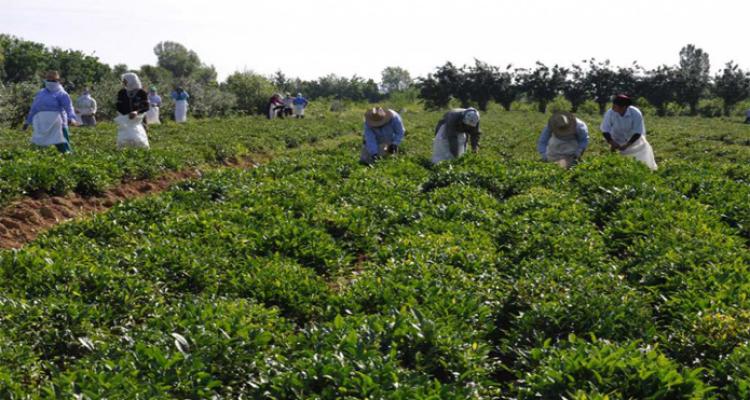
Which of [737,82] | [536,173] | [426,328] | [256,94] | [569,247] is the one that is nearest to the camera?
[426,328]

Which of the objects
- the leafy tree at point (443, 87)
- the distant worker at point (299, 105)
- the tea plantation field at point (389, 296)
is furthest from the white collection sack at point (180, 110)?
the leafy tree at point (443, 87)

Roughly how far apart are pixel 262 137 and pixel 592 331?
56.6 ft

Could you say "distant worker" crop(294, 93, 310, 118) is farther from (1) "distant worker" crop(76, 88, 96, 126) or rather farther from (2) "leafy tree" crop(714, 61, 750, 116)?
(2) "leafy tree" crop(714, 61, 750, 116)

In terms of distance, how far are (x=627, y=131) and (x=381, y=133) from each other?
4557mm

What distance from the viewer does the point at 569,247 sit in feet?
20.8

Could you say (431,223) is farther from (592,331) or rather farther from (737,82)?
(737,82)

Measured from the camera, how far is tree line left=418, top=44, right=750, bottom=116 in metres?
62.2

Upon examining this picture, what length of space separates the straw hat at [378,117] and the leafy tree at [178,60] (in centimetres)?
12279

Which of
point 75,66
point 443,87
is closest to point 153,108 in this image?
point 443,87

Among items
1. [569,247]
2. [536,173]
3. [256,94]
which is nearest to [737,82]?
[256,94]

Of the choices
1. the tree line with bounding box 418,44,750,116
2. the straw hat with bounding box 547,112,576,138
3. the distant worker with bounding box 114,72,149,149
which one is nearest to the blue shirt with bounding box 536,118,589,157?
the straw hat with bounding box 547,112,576,138

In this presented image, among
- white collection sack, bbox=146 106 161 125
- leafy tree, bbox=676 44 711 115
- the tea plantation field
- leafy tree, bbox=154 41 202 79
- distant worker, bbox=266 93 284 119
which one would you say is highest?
leafy tree, bbox=154 41 202 79

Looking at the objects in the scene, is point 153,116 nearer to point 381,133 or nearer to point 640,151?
point 381,133

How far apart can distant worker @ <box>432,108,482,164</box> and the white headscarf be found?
5.92m
